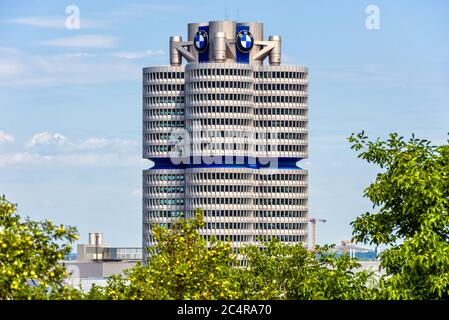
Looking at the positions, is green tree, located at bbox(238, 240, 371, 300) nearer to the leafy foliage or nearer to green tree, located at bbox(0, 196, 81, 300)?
the leafy foliage

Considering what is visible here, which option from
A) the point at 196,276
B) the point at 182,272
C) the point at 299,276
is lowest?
the point at 299,276

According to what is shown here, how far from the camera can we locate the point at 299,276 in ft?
345

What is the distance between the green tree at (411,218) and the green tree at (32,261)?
1863 cm

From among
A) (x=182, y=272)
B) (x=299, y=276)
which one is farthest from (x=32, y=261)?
(x=299, y=276)

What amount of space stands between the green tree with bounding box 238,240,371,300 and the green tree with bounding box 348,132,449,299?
2304 millimetres

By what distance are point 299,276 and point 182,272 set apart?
28.7 meters

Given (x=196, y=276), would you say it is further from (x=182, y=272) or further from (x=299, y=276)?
(x=299, y=276)

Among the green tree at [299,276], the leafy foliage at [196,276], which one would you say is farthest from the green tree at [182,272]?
the green tree at [299,276]

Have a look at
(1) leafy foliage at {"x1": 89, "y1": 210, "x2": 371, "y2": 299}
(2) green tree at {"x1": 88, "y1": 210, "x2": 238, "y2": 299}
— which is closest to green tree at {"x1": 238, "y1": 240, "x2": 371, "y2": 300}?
(1) leafy foliage at {"x1": 89, "y1": 210, "x2": 371, "y2": 299}

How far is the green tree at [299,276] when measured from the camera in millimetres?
79312

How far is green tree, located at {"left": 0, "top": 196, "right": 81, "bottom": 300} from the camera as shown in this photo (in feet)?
210

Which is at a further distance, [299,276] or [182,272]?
[299,276]
